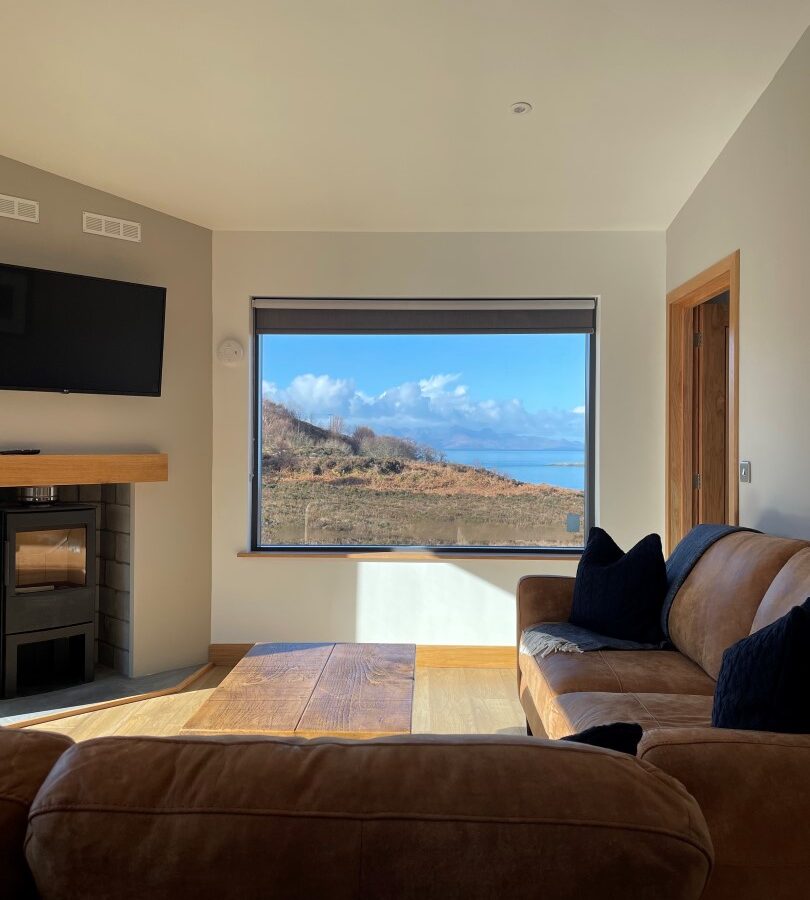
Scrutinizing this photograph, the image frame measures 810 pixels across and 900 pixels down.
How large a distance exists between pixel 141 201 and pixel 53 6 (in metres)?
1.53

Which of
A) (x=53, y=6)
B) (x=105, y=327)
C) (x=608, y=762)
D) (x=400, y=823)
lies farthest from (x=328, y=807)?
(x=105, y=327)

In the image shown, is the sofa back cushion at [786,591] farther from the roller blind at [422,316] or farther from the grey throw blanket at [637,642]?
the roller blind at [422,316]

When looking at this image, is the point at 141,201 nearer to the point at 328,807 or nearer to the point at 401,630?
the point at 401,630

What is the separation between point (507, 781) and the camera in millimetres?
837

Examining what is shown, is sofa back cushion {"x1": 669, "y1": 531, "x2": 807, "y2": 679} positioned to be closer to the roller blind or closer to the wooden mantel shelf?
the roller blind

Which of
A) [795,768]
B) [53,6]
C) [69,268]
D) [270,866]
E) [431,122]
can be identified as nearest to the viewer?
[270,866]

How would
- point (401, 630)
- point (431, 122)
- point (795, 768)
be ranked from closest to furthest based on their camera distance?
1. point (795, 768)
2. point (431, 122)
3. point (401, 630)

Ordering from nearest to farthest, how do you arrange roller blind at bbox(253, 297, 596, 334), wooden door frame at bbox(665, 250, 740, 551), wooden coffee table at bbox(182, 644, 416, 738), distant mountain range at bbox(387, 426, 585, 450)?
wooden coffee table at bbox(182, 644, 416, 738), wooden door frame at bbox(665, 250, 740, 551), roller blind at bbox(253, 297, 596, 334), distant mountain range at bbox(387, 426, 585, 450)

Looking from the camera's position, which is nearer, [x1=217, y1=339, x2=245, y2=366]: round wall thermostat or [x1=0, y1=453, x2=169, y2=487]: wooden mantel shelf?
[x1=0, y1=453, x2=169, y2=487]: wooden mantel shelf

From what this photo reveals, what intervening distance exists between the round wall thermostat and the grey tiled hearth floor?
1.80 m

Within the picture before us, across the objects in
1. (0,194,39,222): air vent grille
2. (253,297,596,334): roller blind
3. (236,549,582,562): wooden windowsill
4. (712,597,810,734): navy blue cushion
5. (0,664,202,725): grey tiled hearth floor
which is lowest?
(0,664,202,725): grey tiled hearth floor

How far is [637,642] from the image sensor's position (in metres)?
3.10

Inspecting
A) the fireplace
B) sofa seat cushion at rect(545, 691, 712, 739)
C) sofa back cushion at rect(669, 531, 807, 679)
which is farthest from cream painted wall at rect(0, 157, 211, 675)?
sofa back cushion at rect(669, 531, 807, 679)

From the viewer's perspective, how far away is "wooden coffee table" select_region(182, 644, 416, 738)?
2.35 meters
